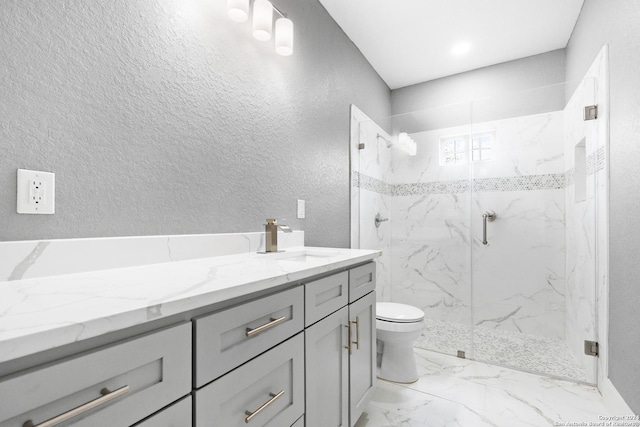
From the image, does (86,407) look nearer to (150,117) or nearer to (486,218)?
(150,117)

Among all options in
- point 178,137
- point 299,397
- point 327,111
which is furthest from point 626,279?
point 178,137

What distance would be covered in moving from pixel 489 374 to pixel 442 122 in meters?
1.95

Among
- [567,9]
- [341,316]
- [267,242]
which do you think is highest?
[567,9]

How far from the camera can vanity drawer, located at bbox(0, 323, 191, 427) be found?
0.41 m

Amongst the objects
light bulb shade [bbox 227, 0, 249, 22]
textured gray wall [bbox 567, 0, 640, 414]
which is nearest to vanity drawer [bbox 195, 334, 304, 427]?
light bulb shade [bbox 227, 0, 249, 22]

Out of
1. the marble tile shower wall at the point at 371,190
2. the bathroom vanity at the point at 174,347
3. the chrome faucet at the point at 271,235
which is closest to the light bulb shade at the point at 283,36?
the chrome faucet at the point at 271,235

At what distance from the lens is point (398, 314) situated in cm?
195

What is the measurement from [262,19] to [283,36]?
15cm

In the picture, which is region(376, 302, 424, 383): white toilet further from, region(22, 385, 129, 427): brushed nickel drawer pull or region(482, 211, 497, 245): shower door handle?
region(22, 385, 129, 427): brushed nickel drawer pull

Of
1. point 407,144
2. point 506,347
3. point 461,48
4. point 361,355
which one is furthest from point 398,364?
point 461,48

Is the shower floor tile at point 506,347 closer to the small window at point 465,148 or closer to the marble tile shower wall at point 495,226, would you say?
the marble tile shower wall at point 495,226

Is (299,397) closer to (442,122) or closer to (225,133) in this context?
(225,133)

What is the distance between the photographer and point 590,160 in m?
1.93

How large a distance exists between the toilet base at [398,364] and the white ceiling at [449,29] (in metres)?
2.27
